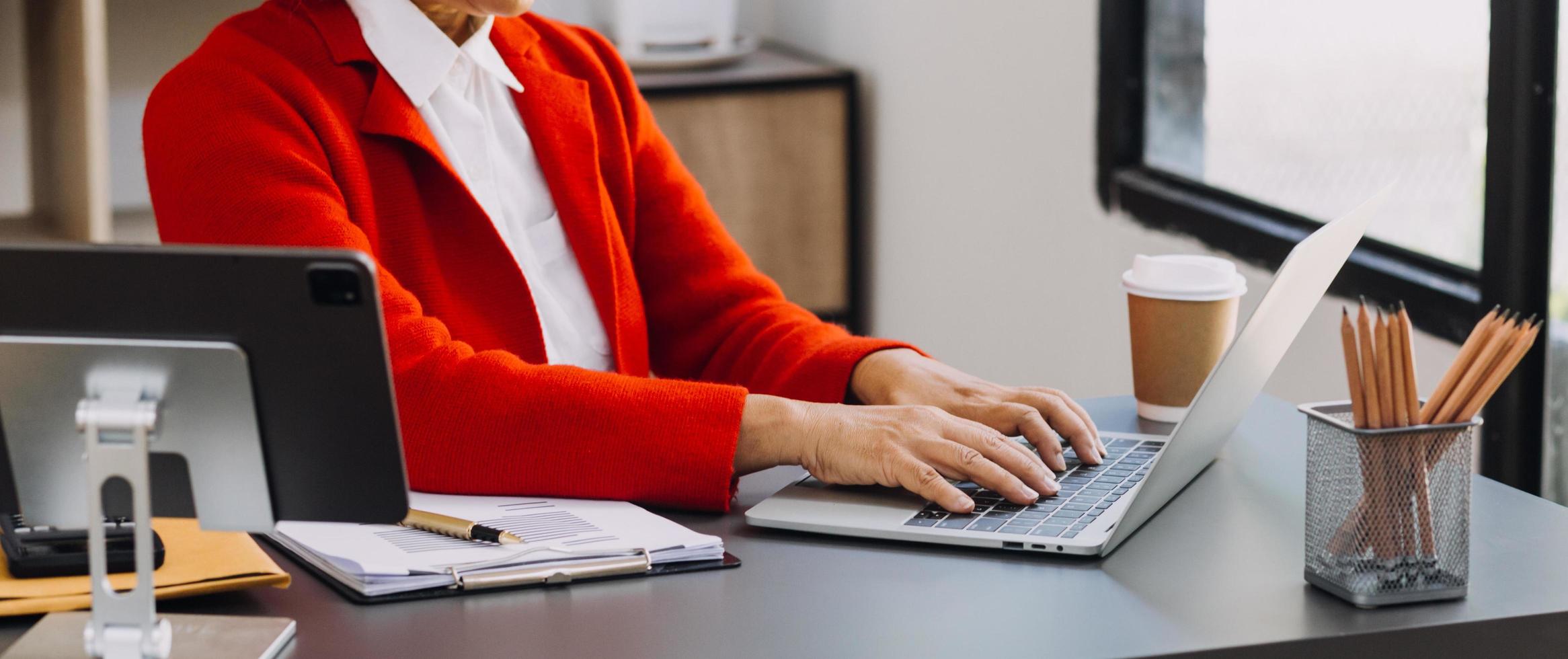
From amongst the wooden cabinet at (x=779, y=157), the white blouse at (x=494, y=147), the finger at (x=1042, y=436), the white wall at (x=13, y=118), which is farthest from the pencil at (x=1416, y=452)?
the white wall at (x=13, y=118)

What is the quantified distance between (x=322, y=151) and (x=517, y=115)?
256mm

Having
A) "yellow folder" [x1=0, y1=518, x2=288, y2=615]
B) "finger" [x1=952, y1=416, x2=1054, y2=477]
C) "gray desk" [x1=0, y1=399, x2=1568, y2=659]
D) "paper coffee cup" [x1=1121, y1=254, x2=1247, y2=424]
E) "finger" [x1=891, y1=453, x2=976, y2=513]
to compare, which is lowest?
"gray desk" [x1=0, y1=399, x2=1568, y2=659]

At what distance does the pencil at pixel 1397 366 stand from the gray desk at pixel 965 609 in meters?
0.11

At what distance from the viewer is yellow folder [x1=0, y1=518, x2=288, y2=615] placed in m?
0.89

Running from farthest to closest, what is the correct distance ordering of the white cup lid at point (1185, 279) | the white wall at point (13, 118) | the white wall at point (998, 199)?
the white wall at point (13, 118)
the white wall at point (998, 199)
the white cup lid at point (1185, 279)

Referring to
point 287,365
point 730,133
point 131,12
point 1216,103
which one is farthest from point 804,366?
point 131,12

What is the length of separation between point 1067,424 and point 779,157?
1.85 meters

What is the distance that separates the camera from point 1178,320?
1.30 metres

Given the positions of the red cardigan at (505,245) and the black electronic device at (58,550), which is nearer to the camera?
the black electronic device at (58,550)

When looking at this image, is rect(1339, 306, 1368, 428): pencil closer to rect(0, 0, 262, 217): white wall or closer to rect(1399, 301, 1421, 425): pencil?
rect(1399, 301, 1421, 425): pencil

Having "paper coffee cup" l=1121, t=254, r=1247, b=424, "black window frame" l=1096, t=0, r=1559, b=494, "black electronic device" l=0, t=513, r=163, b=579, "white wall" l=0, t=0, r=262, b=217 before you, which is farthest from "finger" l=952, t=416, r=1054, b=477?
"white wall" l=0, t=0, r=262, b=217

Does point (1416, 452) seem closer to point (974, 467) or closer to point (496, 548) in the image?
point (974, 467)

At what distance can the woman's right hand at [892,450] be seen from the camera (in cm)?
107

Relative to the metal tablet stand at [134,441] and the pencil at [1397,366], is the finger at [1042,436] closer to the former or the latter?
the pencil at [1397,366]
